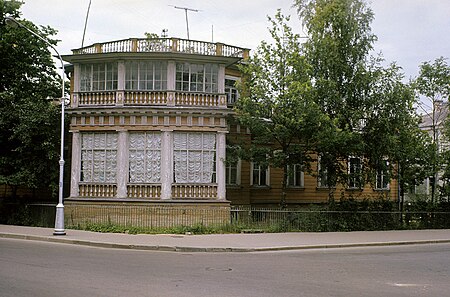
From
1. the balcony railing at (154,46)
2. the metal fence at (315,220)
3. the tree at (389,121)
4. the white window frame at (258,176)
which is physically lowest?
the metal fence at (315,220)

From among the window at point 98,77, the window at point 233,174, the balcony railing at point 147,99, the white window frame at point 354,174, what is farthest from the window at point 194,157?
the white window frame at point 354,174

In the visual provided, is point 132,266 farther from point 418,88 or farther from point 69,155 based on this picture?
point 418,88

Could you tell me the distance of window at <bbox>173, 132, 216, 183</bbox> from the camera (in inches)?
1023

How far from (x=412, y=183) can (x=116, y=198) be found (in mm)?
17053

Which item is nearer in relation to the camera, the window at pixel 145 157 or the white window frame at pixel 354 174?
the window at pixel 145 157

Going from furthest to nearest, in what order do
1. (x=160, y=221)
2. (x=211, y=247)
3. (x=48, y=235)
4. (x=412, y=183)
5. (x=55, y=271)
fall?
(x=412, y=183) → (x=160, y=221) → (x=48, y=235) → (x=211, y=247) → (x=55, y=271)

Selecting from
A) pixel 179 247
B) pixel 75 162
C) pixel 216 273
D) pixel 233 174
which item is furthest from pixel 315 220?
pixel 216 273

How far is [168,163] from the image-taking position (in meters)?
25.6

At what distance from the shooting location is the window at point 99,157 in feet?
85.4

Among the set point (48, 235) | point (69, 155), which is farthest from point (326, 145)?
point (69, 155)

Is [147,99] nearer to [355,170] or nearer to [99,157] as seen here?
[99,157]

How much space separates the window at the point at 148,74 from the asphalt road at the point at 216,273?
10797 mm

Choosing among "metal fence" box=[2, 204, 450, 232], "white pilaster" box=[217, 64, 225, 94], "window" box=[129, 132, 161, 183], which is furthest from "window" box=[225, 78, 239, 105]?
"metal fence" box=[2, 204, 450, 232]

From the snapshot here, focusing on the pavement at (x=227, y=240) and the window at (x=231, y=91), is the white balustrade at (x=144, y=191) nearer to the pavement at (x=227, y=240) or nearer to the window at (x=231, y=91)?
the pavement at (x=227, y=240)
